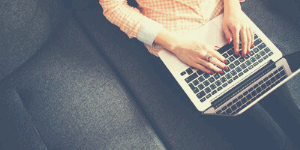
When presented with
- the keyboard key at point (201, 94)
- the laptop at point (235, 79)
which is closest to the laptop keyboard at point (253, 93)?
the laptop at point (235, 79)

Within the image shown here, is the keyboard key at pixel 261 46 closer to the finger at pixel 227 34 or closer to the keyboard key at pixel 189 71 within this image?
the finger at pixel 227 34

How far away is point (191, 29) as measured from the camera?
94 centimetres

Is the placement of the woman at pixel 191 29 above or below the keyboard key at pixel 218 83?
above

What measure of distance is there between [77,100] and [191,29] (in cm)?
74

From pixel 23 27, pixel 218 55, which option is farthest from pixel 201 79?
pixel 23 27

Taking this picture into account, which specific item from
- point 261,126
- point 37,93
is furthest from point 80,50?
point 261,126

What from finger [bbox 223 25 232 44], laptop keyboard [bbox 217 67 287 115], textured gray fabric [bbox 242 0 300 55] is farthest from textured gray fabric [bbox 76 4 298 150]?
textured gray fabric [bbox 242 0 300 55]

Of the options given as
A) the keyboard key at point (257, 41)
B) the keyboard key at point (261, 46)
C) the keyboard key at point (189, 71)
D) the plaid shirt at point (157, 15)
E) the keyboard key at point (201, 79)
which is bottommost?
the keyboard key at point (261, 46)

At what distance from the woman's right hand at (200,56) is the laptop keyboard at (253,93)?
0.15 m

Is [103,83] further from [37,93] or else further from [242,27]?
[242,27]

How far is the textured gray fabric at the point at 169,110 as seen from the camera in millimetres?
905

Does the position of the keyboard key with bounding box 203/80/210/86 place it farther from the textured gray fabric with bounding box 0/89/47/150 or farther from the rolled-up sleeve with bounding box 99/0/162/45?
the textured gray fabric with bounding box 0/89/47/150

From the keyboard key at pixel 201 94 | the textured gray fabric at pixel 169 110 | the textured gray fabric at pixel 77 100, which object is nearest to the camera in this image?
the keyboard key at pixel 201 94

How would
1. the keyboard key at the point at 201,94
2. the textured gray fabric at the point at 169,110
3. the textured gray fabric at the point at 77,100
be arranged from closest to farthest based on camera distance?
Result: the keyboard key at the point at 201,94 < the textured gray fabric at the point at 169,110 < the textured gray fabric at the point at 77,100
